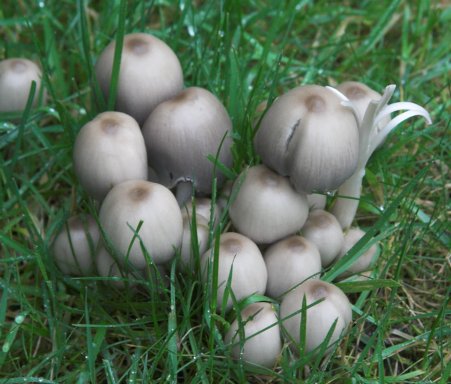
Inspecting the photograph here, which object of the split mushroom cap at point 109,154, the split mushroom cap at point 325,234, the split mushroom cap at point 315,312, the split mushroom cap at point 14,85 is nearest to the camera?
the split mushroom cap at point 315,312

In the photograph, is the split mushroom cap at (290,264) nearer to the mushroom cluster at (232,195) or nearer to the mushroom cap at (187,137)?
the mushroom cluster at (232,195)

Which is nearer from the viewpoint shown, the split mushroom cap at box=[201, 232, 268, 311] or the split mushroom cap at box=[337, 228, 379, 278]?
the split mushroom cap at box=[201, 232, 268, 311]

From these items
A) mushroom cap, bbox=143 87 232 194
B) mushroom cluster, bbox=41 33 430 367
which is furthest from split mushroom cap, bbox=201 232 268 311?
mushroom cap, bbox=143 87 232 194

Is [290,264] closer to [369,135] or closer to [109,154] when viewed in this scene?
[369,135]

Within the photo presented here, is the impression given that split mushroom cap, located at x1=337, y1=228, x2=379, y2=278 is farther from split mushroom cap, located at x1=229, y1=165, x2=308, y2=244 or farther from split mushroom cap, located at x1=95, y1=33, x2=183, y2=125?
split mushroom cap, located at x1=95, y1=33, x2=183, y2=125

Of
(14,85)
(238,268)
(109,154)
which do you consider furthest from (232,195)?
(14,85)

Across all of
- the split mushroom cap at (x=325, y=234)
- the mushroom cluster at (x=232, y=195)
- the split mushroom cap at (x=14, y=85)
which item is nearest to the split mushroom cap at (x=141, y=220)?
the mushroom cluster at (x=232, y=195)
